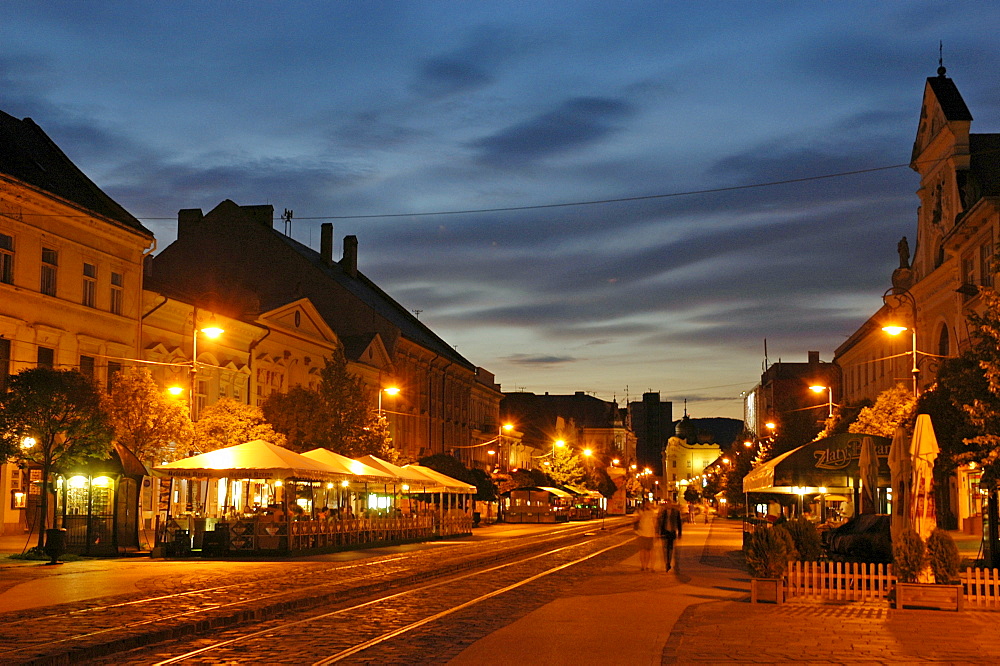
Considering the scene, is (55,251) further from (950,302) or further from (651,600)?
(950,302)

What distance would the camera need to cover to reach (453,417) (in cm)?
8831

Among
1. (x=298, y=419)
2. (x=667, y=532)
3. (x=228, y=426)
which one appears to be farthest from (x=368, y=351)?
(x=667, y=532)

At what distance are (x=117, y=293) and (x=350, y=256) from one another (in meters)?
41.3

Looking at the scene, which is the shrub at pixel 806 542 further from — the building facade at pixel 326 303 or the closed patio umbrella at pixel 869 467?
the building facade at pixel 326 303

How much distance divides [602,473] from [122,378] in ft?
370

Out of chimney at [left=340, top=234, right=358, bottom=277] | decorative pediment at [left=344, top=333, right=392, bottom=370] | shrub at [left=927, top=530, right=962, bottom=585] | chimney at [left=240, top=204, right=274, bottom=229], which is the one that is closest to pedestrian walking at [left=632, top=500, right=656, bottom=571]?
shrub at [left=927, top=530, right=962, bottom=585]

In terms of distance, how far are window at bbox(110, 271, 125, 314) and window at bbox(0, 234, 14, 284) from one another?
553 centimetres

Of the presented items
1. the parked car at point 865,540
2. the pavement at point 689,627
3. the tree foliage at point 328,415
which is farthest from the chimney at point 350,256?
the pavement at point 689,627

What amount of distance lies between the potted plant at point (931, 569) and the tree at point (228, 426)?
26768mm

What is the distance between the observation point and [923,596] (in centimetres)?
1727

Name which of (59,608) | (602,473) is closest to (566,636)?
(59,608)

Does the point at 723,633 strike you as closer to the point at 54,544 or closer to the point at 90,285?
the point at 54,544

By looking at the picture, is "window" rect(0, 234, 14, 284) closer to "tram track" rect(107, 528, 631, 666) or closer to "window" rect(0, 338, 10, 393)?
"window" rect(0, 338, 10, 393)

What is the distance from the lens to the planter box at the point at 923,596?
17.2 metres
